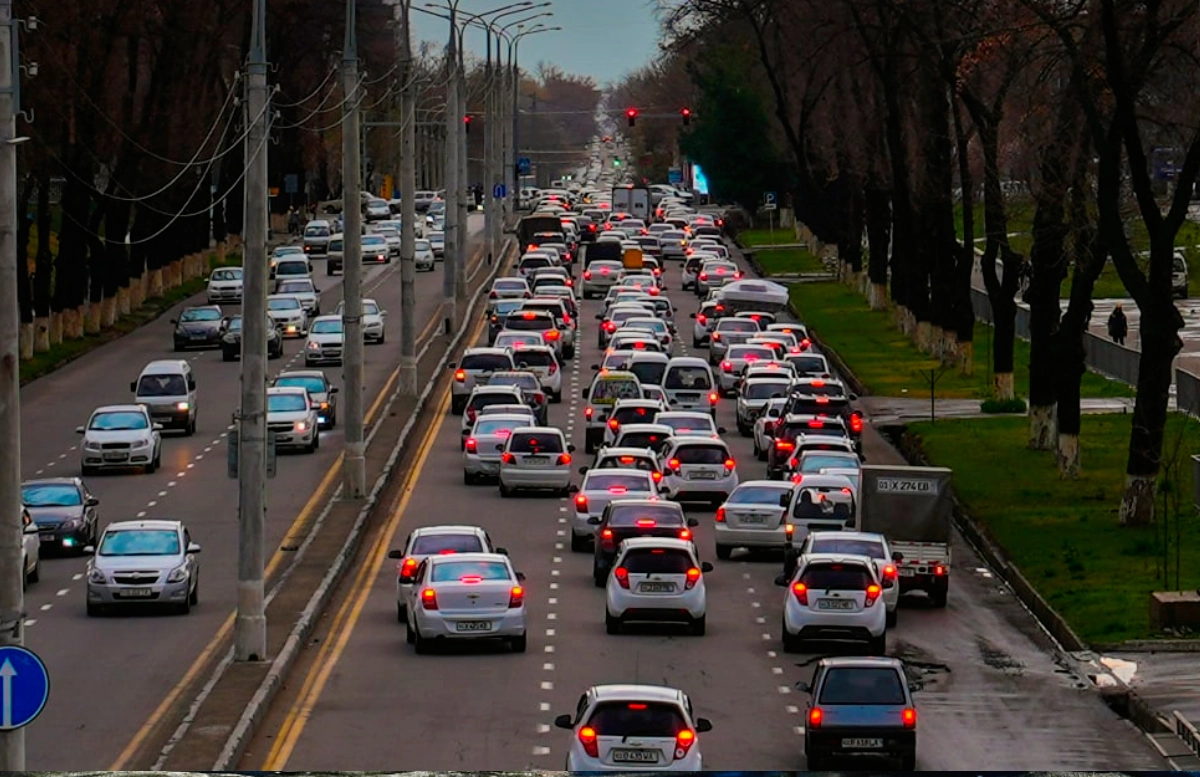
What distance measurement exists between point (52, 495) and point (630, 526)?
1021cm

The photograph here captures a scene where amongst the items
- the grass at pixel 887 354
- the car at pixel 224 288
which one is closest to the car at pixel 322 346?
the grass at pixel 887 354

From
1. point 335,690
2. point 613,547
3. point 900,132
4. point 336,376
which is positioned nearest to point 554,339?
point 336,376

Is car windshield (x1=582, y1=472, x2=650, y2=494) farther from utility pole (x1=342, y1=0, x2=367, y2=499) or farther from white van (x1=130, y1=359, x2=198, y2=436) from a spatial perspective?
white van (x1=130, y1=359, x2=198, y2=436)

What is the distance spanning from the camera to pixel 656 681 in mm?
33781

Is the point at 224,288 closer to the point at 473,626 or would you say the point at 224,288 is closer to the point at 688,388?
the point at 688,388

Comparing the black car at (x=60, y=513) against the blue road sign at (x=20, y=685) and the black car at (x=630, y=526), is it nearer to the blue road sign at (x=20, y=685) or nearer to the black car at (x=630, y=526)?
the black car at (x=630, y=526)

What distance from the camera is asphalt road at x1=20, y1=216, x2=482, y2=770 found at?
3112 centimetres

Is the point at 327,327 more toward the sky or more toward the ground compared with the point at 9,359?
more toward the ground

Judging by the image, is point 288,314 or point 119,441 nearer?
point 119,441

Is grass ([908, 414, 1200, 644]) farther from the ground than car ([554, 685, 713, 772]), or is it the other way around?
car ([554, 685, 713, 772])

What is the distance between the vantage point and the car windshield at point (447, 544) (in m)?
38.7

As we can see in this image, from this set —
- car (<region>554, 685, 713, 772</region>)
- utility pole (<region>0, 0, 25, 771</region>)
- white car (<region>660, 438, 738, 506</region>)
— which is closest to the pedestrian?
white car (<region>660, 438, 738, 506</region>)

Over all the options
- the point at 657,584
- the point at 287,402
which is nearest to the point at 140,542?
the point at 657,584

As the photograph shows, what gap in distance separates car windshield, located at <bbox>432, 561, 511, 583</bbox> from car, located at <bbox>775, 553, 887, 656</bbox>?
3.93m
